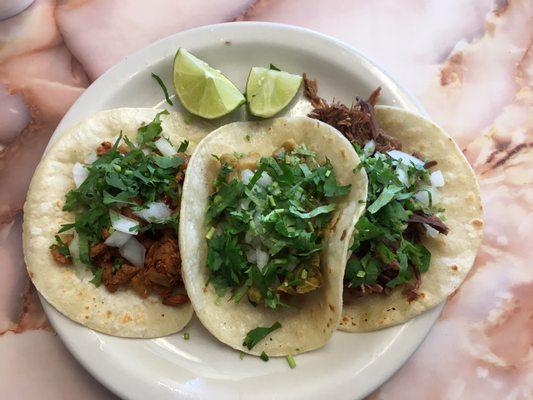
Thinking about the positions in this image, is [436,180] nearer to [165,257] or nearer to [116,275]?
[165,257]

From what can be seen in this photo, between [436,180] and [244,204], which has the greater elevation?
[436,180]

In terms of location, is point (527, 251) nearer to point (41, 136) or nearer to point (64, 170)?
point (64, 170)

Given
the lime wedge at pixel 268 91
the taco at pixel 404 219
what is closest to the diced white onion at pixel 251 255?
the taco at pixel 404 219

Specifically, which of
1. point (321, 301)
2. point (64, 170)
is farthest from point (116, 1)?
point (321, 301)

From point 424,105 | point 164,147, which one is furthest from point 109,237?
point 424,105

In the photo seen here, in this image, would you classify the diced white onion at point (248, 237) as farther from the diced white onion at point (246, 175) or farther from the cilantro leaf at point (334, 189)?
the cilantro leaf at point (334, 189)

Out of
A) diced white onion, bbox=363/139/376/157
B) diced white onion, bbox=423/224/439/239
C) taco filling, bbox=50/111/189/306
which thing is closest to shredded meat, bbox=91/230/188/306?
taco filling, bbox=50/111/189/306

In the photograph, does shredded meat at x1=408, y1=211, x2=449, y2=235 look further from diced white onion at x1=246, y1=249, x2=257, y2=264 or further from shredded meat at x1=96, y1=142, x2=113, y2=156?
shredded meat at x1=96, y1=142, x2=113, y2=156
